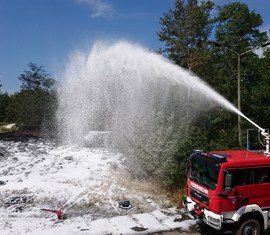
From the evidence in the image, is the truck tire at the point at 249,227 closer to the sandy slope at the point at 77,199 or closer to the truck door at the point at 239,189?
the truck door at the point at 239,189

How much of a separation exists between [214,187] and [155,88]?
43.4ft

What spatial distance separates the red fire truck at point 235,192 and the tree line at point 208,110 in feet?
17.6

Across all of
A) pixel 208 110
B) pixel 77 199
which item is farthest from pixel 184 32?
pixel 77 199

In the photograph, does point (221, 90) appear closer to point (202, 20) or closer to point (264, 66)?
point (202, 20)

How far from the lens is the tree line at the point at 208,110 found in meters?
16.3

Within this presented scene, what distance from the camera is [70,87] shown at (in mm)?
28750

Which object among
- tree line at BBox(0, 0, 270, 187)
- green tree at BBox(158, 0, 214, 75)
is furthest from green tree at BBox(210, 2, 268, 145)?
green tree at BBox(158, 0, 214, 75)

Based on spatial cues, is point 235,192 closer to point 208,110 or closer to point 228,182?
point 228,182

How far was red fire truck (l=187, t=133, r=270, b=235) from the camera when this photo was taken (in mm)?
9539

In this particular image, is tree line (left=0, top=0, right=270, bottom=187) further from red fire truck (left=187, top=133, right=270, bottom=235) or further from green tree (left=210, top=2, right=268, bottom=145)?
red fire truck (left=187, top=133, right=270, bottom=235)

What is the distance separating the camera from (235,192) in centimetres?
965

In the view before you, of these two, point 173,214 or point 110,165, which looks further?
point 110,165

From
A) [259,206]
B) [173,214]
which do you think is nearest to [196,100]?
[173,214]

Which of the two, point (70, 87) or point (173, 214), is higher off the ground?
point (70, 87)
